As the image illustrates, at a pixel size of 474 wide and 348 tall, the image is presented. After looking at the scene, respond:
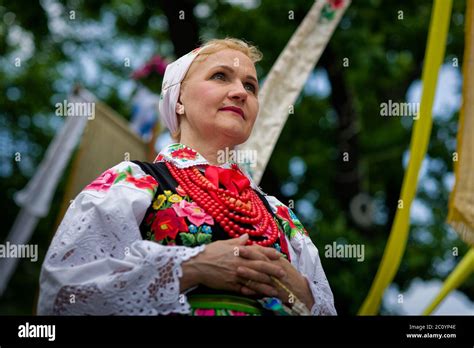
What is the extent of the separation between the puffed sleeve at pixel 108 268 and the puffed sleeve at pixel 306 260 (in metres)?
0.38

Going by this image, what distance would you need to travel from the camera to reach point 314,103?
28.7 feet

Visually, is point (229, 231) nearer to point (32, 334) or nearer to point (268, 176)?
point (32, 334)

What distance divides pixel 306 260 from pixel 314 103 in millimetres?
6771

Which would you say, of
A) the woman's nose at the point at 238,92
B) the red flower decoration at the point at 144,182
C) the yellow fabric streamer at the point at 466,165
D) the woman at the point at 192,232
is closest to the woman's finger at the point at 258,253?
the woman at the point at 192,232

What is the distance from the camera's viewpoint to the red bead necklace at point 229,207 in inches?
76.6

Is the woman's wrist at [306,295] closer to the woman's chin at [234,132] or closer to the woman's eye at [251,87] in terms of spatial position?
the woman's chin at [234,132]

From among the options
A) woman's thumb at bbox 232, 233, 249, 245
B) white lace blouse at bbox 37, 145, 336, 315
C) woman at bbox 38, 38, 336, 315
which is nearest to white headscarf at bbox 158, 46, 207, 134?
woman at bbox 38, 38, 336, 315

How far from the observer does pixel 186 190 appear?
1987mm

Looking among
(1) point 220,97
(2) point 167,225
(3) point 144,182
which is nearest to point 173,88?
(1) point 220,97

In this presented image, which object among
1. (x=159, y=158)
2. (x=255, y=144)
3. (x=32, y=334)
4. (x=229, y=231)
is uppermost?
(x=255, y=144)

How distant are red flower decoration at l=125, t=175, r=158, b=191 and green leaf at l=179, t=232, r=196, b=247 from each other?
0.15m

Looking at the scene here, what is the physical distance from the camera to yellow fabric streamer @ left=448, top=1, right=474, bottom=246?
2.99m

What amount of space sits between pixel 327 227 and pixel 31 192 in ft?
8.57

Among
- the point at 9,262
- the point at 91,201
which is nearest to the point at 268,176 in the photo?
the point at 9,262
